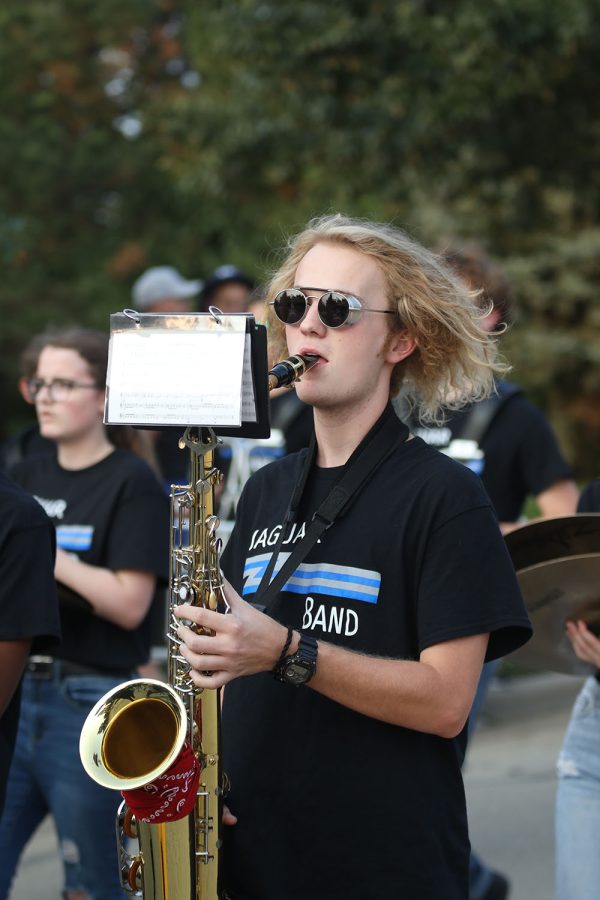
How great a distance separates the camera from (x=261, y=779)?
2395 mm

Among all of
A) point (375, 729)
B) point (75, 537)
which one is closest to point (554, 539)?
point (375, 729)

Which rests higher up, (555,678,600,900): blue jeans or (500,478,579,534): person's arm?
(500,478,579,534): person's arm

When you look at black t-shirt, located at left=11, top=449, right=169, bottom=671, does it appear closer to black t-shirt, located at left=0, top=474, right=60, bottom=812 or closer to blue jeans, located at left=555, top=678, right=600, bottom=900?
black t-shirt, located at left=0, top=474, right=60, bottom=812

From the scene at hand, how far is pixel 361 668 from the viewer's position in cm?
219

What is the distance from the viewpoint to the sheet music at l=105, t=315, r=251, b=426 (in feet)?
7.18

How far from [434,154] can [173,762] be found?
9.30 m

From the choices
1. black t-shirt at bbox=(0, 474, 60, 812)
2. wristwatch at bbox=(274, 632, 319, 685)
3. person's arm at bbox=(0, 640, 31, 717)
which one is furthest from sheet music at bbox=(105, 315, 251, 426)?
person's arm at bbox=(0, 640, 31, 717)

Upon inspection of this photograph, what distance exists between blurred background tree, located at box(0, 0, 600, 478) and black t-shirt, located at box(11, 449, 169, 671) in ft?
17.3

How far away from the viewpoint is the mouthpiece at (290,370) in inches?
90.5

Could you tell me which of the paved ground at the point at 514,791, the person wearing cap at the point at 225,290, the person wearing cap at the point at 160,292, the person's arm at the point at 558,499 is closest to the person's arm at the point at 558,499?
the person's arm at the point at 558,499

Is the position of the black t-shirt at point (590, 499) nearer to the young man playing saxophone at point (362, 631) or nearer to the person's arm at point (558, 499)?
the person's arm at point (558, 499)

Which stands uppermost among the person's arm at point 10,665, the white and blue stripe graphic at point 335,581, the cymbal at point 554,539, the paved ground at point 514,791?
the cymbal at point 554,539

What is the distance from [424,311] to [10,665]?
48.6 inches

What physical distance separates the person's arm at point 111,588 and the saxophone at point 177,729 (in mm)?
1171
